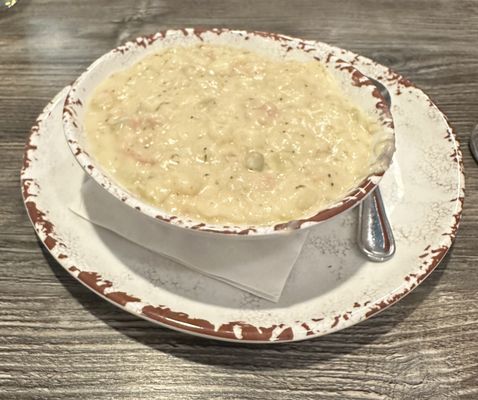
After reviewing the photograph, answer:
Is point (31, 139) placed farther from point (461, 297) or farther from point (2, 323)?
point (461, 297)

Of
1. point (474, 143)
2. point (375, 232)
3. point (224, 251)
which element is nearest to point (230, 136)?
point (224, 251)

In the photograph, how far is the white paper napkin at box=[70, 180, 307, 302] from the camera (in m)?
1.43

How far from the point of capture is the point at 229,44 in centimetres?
191

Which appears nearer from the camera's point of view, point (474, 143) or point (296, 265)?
point (296, 265)

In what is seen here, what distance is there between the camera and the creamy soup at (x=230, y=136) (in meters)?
1.41

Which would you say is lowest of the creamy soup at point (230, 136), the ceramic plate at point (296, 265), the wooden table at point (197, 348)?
the wooden table at point (197, 348)

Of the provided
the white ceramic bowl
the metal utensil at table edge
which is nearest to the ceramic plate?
the metal utensil at table edge

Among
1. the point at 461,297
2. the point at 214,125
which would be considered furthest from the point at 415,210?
the point at 214,125

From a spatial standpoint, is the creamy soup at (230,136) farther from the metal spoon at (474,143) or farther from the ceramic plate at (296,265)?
the metal spoon at (474,143)

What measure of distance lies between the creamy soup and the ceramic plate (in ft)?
0.69

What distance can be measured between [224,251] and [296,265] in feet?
0.67

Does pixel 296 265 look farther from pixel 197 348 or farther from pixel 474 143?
pixel 474 143

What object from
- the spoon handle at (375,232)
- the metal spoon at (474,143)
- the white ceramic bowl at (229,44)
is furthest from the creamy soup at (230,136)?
the metal spoon at (474,143)

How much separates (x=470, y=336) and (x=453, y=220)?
0.33 meters
